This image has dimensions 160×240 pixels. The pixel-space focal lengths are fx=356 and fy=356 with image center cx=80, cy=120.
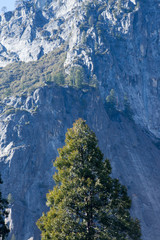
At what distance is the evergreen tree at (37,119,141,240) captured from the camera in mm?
17344

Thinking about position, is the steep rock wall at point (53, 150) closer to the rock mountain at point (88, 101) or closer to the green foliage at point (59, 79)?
the rock mountain at point (88, 101)

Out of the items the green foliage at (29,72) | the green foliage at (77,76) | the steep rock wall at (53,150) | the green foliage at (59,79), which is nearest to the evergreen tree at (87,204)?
the steep rock wall at (53,150)

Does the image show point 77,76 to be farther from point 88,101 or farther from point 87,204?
point 87,204

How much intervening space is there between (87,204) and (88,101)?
9475 centimetres

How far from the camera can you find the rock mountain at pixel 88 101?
88744mm

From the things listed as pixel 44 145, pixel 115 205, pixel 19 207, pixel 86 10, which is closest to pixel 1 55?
pixel 86 10

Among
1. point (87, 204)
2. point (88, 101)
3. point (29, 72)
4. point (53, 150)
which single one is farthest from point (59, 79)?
point (87, 204)

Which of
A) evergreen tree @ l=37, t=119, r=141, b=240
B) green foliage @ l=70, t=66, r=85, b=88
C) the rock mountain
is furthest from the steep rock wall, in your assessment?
evergreen tree @ l=37, t=119, r=141, b=240

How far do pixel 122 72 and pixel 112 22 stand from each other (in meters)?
30.7

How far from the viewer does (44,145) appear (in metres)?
96.0

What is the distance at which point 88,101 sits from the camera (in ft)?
368

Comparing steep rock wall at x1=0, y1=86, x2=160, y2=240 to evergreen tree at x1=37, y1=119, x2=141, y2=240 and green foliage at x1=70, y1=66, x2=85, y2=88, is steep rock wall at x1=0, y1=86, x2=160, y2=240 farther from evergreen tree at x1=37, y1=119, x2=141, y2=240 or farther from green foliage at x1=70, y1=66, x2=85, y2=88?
evergreen tree at x1=37, y1=119, x2=141, y2=240

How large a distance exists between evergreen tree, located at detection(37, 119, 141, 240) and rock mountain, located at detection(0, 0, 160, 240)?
60.2m

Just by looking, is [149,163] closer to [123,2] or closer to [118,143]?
[118,143]
